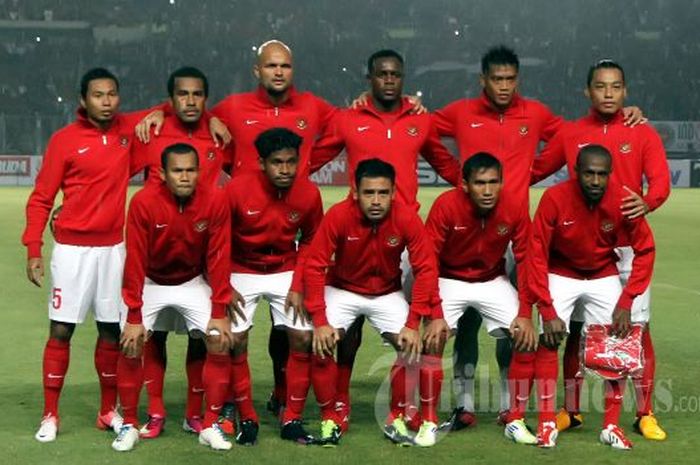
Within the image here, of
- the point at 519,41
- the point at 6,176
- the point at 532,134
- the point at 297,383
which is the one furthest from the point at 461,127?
the point at 519,41

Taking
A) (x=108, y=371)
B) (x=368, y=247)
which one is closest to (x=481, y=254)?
(x=368, y=247)

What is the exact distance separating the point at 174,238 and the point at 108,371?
951mm

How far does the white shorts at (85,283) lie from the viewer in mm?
6551

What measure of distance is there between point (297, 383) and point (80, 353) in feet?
10.8

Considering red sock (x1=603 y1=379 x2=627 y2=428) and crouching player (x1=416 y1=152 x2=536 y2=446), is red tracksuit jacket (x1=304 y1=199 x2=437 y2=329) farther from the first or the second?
red sock (x1=603 y1=379 x2=627 y2=428)

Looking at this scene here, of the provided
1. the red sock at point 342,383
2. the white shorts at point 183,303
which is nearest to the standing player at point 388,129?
the red sock at point 342,383

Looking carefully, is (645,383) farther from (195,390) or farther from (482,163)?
(195,390)

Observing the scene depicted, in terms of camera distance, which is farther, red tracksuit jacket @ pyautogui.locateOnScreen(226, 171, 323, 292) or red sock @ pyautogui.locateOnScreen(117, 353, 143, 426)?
red tracksuit jacket @ pyautogui.locateOnScreen(226, 171, 323, 292)

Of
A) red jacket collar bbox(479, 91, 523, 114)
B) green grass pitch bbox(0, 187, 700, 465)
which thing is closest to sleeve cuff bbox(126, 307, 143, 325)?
green grass pitch bbox(0, 187, 700, 465)

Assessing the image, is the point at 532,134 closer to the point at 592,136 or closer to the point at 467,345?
the point at 592,136

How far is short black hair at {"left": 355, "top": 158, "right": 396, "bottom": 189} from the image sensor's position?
625 centimetres

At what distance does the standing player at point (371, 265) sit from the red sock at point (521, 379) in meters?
0.56

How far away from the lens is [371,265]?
647cm

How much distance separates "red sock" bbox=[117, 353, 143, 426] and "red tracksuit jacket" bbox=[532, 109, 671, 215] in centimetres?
263
